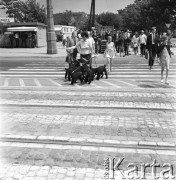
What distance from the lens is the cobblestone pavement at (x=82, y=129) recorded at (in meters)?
4.69

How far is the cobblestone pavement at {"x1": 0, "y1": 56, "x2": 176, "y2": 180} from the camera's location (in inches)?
185

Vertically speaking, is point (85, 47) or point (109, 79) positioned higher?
point (85, 47)

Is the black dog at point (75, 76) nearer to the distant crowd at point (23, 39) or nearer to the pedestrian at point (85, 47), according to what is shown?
the pedestrian at point (85, 47)

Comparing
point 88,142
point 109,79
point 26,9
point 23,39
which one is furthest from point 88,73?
point 26,9

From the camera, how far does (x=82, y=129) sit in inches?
248

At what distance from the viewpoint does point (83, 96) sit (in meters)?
9.21

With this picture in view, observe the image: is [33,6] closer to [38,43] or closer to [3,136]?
[38,43]

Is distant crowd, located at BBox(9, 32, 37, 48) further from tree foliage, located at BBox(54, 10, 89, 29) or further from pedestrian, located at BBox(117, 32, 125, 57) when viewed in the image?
tree foliage, located at BBox(54, 10, 89, 29)

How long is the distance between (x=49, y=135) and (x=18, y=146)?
2.34ft

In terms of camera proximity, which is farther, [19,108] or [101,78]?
[101,78]

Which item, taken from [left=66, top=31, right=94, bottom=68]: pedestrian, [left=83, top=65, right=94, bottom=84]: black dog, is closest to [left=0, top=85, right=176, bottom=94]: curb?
[left=83, top=65, right=94, bottom=84]: black dog

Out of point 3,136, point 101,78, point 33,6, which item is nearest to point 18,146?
point 3,136

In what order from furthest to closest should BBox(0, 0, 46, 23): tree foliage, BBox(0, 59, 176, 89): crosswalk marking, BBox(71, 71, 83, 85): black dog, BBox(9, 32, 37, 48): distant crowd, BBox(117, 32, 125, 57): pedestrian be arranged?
BBox(0, 0, 46, 23): tree foliage < BBox(9, 32, 37, 48): distant crowd < BBox(117, 32, 125, 57): pedestrian < BBox(0, 59, 176, 89): crosswalk marking < BBox(71, 71, 83, 85): black dog

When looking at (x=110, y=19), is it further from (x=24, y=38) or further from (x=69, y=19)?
(x=24, y=38)
